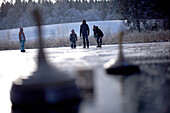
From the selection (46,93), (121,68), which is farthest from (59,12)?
(46,93)

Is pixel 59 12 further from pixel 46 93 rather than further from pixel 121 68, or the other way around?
pixel 46 93

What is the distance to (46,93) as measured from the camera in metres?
1.64

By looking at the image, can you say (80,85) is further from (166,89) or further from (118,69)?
(118,69)

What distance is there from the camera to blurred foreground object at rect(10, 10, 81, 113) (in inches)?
63.9

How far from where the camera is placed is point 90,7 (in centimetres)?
10688

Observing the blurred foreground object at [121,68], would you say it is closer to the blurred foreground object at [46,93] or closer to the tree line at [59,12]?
the blurred foreground object at [46,93]

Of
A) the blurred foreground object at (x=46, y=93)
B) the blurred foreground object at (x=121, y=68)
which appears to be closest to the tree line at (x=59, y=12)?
the blurred foreground object at (x=121, y=68)

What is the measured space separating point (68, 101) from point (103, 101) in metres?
0.23

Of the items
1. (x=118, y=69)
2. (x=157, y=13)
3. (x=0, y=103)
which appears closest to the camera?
(x=0, y=103)

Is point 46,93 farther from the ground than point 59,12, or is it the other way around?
point 59,12

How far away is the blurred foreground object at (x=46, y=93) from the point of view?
162cm

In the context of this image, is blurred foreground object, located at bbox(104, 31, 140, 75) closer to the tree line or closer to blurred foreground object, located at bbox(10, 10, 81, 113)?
blurred foreground object, located at bbox(10, 10, 81, 113)

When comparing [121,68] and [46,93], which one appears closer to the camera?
[46,93]

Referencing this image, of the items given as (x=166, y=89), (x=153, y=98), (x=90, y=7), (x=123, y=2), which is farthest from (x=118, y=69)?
(x=90, y=7)
